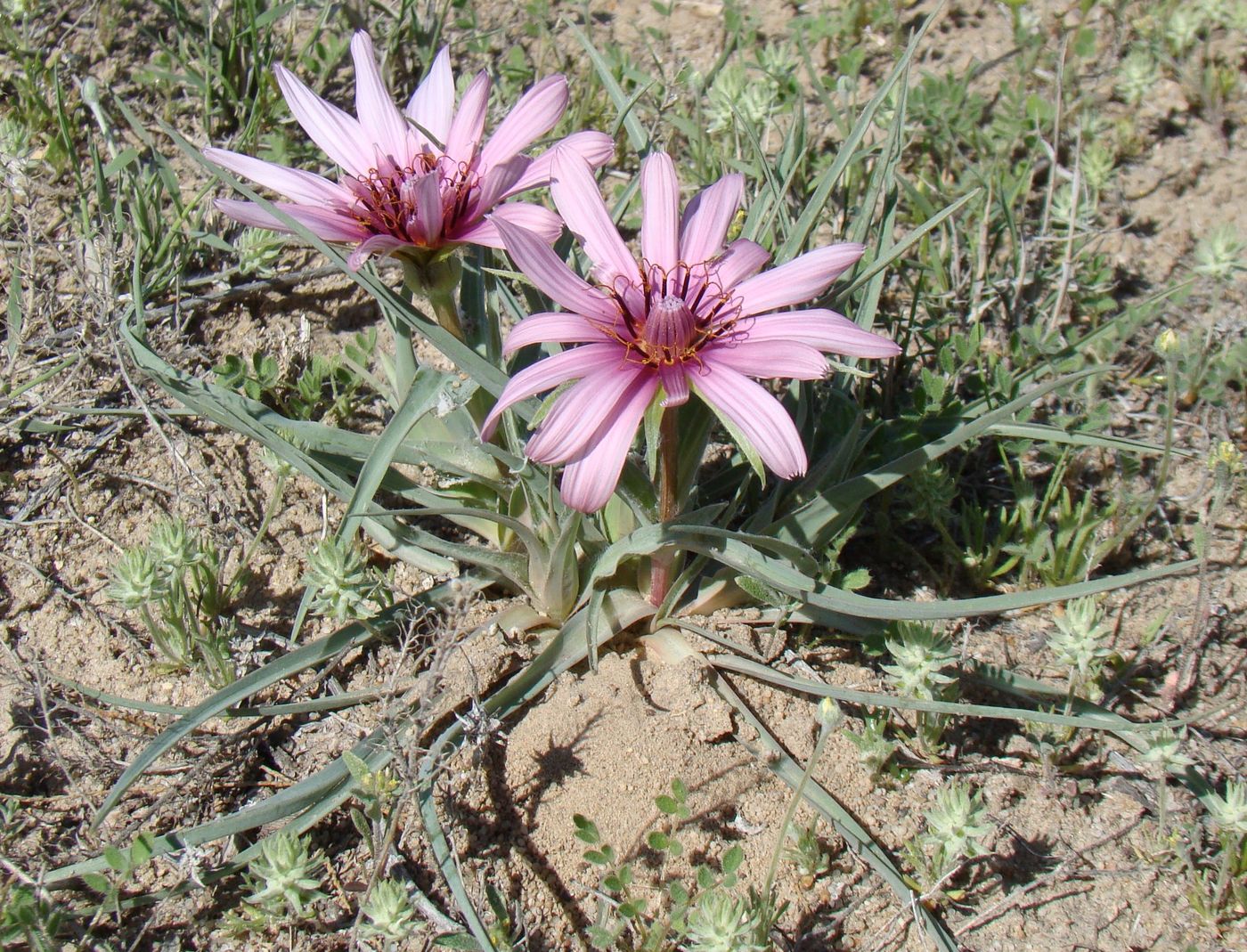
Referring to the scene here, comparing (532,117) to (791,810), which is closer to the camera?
(791,810)

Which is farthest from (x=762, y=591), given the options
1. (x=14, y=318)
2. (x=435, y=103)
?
(x=14, y=318)

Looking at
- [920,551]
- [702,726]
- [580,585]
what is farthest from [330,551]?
[920,551]

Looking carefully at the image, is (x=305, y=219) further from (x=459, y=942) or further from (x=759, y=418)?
(x=459, y=942)

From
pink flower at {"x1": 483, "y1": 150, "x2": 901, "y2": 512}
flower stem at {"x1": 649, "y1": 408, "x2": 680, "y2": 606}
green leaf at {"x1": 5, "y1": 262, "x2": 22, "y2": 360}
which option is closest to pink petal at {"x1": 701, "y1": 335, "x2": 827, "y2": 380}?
pink flower at {"x1": 483, "y1": 150, "x2": 901, "y2": 512}

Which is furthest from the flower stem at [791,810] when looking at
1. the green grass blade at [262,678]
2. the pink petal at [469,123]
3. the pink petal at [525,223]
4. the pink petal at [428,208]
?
the pink petal at [469,123]

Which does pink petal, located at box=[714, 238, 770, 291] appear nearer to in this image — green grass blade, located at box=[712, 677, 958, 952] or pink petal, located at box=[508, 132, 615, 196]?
pink petal, located at box=[508, 132, 615, 196]

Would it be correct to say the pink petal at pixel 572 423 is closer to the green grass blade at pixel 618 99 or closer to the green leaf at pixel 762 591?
the green leaf at pixel 762 591

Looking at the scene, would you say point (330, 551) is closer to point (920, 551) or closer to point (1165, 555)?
point (920, 551)
